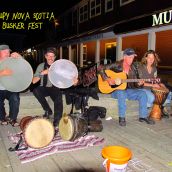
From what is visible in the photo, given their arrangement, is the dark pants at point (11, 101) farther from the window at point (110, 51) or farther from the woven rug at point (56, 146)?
the window at point (110, 51)

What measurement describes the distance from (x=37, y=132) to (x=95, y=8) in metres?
16.4

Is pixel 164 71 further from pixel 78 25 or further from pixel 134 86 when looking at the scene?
pixel 134 86

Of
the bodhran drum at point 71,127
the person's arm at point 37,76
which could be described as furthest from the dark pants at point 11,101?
the bodhran drum at point 71,127

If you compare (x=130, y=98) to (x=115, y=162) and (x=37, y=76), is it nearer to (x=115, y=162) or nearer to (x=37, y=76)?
(x=37, y=76)

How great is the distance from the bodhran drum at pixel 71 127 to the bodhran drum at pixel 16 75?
1.10 meters

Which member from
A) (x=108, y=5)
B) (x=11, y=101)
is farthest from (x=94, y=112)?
(x=108, y=5)

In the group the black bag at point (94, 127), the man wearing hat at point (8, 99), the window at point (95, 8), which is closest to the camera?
the black bag at point (94, 127)

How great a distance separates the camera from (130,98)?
645 cm

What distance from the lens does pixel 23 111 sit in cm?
666

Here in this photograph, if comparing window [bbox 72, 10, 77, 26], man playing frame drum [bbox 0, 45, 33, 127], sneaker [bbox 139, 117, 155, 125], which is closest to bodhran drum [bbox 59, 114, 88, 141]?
man playing frame drum [bbox 0, 45, 33, 127]

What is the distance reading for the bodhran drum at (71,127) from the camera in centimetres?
482

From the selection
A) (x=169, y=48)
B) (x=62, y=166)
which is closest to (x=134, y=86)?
(x=62, y=166)

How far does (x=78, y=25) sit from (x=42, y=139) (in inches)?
789

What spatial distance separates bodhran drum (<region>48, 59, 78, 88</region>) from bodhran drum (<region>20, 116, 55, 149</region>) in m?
1.07
